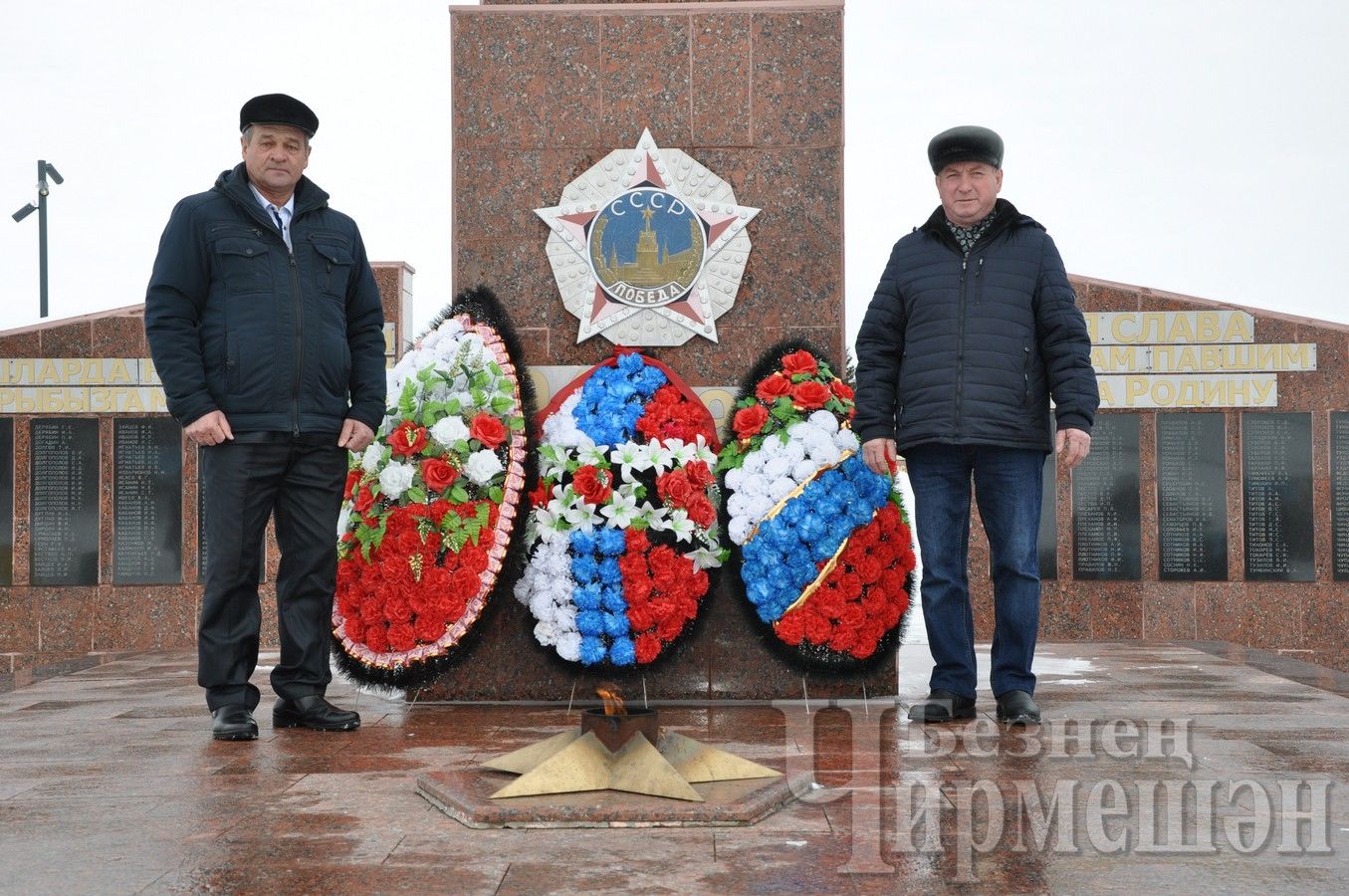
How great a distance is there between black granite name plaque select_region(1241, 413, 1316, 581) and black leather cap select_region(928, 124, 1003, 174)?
568 centimetres

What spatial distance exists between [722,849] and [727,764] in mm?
599

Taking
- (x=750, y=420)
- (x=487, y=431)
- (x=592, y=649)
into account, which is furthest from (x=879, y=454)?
(x=487, y=431)

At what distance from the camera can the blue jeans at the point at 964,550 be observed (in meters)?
4.42


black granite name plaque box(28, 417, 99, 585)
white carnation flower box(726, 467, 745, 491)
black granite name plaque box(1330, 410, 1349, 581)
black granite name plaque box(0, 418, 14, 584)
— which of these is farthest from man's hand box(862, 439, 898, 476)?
black granite name plaque box(0, 418, 14, 584)

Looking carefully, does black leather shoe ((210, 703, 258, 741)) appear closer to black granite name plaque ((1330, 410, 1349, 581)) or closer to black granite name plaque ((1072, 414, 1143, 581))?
black granite name plaque ((1072, 414, 1143, 581))

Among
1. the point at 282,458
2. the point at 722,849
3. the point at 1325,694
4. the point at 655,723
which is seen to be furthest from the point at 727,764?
the point at 1325,694

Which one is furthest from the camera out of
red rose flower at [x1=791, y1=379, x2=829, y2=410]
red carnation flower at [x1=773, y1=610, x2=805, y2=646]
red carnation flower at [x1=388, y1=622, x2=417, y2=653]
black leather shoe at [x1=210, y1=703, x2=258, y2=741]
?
red rose flower at [x1=791, y1=379, x2=829, y2=410]

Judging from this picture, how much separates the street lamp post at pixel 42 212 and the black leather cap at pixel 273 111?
8.80m

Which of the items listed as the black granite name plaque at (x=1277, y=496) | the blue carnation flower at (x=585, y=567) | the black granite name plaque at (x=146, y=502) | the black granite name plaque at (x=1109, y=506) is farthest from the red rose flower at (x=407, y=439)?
the black granite name plaque at (x=1277, y=496)

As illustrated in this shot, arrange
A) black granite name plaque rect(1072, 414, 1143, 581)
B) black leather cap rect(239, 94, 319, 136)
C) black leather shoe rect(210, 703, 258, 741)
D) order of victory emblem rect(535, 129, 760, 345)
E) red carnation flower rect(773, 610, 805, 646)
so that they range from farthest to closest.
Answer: black granite name plaque rect(1072, 414, 1143, 581), order of victory emblem rect(535, 129, 760, 345), red carnation flower rect(773, 610, 805, 646), black leather cap rect(239, 94, 319, 136), black leather shoe rect(210, 703, 258, 741)

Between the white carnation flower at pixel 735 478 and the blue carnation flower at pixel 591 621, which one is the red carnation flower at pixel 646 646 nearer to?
the blue carnation flower at pixel 591 621

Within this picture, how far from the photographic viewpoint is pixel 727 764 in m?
3.25

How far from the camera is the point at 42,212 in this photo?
11898 mm

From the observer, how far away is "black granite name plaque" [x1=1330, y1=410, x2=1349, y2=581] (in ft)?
30.2
